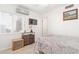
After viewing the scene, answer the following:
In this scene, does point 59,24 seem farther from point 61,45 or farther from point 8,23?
point 8,23

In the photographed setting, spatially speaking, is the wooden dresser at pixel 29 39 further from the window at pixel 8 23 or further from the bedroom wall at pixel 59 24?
the bedroom wall at pixel 59 24

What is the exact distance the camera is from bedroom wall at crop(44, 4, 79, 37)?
1.28 metres

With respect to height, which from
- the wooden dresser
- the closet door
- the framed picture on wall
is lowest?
the wooden dresser

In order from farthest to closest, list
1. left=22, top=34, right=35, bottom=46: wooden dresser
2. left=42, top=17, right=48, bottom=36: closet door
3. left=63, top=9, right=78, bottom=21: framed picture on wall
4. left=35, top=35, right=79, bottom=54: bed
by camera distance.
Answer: left=22, top=34, right=35, bottom=46: wooden dresser, left=42, top=17, right=48, bottom=36: closet door, left=63, top=9, right=78, bottom=21: framed picture on wall, left=35, top=35, right=79, bottom=54: bed

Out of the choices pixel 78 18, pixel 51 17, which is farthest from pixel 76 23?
pixel 51 17

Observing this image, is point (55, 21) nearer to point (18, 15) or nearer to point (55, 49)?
point (55, 49)

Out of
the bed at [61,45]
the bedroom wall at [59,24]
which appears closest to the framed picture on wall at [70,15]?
the bedroom wall at [59,24]

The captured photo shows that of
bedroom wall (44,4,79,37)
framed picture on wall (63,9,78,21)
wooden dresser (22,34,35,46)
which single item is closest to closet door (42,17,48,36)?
bedroom wall (44,4,79,37)

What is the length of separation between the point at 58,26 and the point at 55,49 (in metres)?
0.51

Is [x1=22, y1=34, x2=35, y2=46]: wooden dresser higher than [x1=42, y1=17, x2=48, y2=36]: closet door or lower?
lower

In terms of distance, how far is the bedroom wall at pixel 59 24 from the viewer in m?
1.28

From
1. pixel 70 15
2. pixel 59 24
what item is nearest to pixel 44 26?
pixel 59 24

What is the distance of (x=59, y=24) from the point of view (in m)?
1.42

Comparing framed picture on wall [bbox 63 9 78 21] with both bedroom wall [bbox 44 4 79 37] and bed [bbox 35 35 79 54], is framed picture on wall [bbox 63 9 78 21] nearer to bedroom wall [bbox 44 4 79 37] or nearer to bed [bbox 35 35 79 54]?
bedroom wall [bbox 44 4 79 37]
